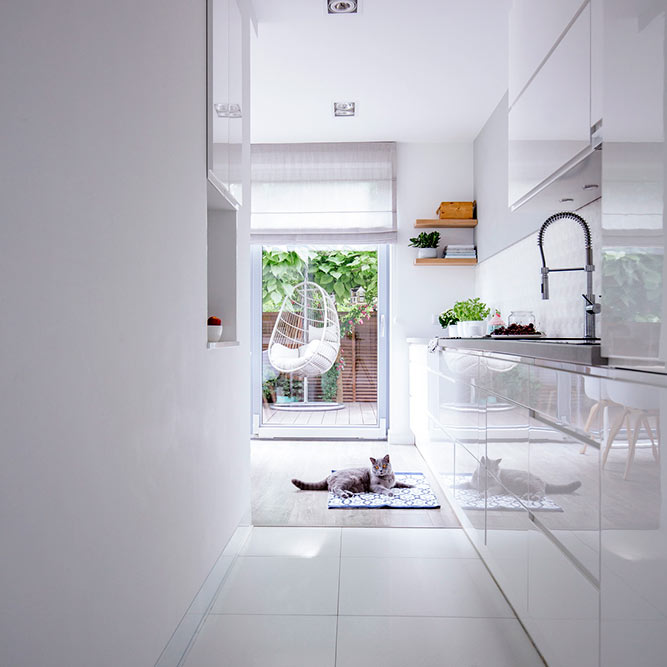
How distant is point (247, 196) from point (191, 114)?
107 centimetres

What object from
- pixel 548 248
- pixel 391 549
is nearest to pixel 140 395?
pixel 391 549

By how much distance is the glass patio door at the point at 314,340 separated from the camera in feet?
18.3

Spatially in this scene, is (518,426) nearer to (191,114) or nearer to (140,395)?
(140,395)

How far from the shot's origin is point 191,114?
6.21 feet

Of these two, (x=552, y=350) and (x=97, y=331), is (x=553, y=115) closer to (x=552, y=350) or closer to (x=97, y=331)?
(x=552, y=350)

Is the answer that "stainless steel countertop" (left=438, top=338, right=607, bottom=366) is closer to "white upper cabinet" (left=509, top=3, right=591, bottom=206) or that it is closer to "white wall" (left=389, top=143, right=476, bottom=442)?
"white upper cabinet" (left=509, top=3, right=591, bottom=206)

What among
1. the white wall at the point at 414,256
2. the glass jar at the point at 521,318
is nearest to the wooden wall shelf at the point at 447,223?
the white wall at the point at 414,256

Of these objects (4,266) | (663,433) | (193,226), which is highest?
(193,226)

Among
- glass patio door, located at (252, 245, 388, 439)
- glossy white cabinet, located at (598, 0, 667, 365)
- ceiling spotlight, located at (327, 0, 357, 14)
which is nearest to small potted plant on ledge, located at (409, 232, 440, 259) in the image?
glass patio door, located at (252, 245, 388, 439)

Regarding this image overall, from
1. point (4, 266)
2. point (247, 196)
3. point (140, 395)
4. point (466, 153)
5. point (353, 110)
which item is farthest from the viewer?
point (466, 153)

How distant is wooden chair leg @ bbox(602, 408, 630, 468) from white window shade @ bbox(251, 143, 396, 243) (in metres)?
4.28

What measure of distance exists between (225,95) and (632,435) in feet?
6.60

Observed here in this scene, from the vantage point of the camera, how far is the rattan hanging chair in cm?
548

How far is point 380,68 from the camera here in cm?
377
